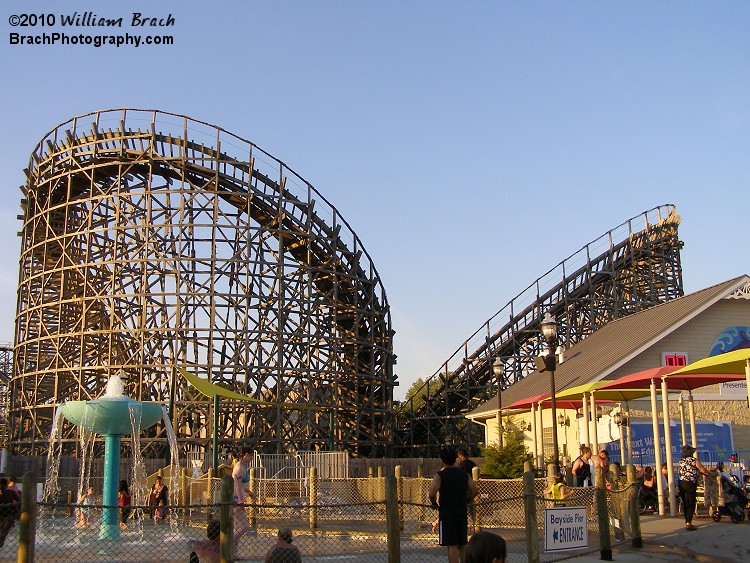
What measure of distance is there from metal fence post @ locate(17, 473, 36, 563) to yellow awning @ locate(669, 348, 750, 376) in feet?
37.0

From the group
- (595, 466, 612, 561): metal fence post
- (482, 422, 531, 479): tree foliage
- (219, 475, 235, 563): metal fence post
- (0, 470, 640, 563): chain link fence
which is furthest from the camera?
(482, 422, 531, 479): tree foliage

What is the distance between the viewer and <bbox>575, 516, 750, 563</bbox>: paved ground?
11555 mm

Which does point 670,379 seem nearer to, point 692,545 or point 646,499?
point 646,499

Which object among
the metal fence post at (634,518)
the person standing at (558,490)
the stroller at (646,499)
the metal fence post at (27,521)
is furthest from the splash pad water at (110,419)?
the stroller at (646,499)

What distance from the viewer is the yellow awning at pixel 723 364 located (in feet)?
48.8

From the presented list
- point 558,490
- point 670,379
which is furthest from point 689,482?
point 670,379

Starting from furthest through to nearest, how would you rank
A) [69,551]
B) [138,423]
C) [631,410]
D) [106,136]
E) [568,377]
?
1. [106,136]
2. [568,377]
3. [631,410]
4. [138,423]
5. [69,551]

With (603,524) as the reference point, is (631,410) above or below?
above

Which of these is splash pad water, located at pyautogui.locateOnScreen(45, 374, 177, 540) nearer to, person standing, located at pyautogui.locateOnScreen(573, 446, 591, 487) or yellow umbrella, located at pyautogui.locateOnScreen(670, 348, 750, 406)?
person standing, located at pyautogui.locateOnScreen(573, 446, 591, 487)

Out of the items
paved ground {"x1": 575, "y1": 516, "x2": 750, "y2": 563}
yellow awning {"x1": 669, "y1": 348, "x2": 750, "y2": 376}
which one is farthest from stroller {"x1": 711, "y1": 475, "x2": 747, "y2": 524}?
yellow awning {"x1": 669, "y1": 348, "x2": 750, "y2": 376}

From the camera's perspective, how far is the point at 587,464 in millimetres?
16906

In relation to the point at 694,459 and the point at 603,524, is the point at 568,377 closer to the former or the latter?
the point at 694,459

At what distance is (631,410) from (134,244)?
20.3m

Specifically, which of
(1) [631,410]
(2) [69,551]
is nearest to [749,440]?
(1) [631,410]
